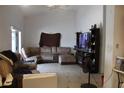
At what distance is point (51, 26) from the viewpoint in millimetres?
10227

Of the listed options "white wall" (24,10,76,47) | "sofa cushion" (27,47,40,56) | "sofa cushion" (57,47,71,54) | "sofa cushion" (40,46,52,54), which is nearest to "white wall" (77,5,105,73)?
"white wall" (24,10,76,47)

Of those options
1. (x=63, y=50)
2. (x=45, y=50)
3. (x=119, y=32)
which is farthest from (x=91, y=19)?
(x=119, y=32)

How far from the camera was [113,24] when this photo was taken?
3541 mm

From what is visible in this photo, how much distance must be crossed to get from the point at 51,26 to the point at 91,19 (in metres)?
3.33

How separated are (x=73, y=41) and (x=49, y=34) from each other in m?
1.39

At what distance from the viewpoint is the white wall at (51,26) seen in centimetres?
1018

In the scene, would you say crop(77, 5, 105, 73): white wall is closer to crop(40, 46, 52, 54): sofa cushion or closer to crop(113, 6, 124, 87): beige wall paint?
crop(40, 46, 52, 54): sofa cushion

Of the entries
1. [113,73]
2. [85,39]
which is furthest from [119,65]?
[85,39]

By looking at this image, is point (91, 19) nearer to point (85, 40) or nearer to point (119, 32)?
point (85, 40)

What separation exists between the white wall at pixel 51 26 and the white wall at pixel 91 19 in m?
0.83

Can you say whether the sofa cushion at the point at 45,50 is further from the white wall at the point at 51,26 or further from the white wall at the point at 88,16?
the white wall at the point at 88,16

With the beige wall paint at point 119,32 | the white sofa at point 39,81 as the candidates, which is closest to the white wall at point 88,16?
the beige wall paint at point 119,32

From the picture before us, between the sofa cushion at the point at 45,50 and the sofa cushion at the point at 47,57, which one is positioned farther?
the sofa cushion at the point at 45,50
